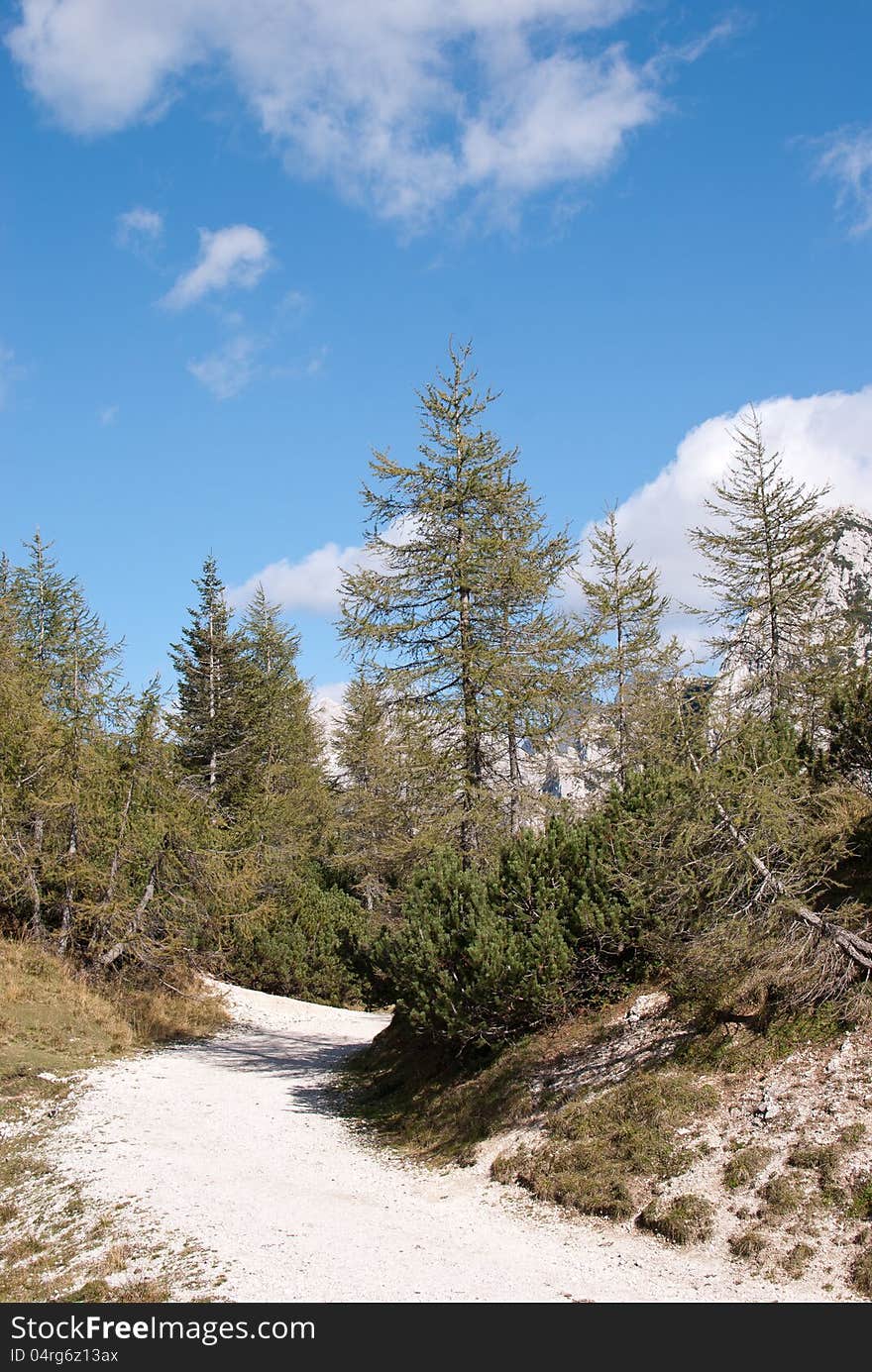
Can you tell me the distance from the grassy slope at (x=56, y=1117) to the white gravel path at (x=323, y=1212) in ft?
1.08

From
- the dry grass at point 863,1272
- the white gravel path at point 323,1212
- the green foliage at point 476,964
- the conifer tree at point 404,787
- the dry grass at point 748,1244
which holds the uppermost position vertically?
the conifer tree at point 404,787

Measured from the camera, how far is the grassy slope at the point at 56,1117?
6.74 metres

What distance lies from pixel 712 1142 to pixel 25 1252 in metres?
6.20

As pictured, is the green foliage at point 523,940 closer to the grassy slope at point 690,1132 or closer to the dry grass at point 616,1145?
the grassy slope at point 690,1132

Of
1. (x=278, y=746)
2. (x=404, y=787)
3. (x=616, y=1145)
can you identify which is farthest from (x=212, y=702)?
(x=616, y=1145)

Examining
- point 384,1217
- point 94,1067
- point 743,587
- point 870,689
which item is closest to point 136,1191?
point 384,1217

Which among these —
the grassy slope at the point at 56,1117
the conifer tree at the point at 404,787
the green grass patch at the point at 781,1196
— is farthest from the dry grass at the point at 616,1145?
the conifer tree at the point at 404,787

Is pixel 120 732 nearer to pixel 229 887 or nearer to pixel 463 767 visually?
pixel 229 887

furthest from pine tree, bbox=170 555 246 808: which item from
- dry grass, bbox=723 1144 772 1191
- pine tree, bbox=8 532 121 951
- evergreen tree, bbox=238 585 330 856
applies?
dry grass, bbox=723 1144 772 1191

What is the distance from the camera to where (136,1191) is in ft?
28.4

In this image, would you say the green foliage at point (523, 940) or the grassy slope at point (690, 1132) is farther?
the green foliage at point (523, 940)

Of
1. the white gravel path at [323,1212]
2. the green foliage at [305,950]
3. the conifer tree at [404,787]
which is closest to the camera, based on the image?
the white gravel path at [323,1212]

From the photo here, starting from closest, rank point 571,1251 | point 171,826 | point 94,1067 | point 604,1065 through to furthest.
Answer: point 571,1251 → point 604,1065 → point 94,1067 → point 171,826

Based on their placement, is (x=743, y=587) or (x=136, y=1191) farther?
(x=743, y=587)
